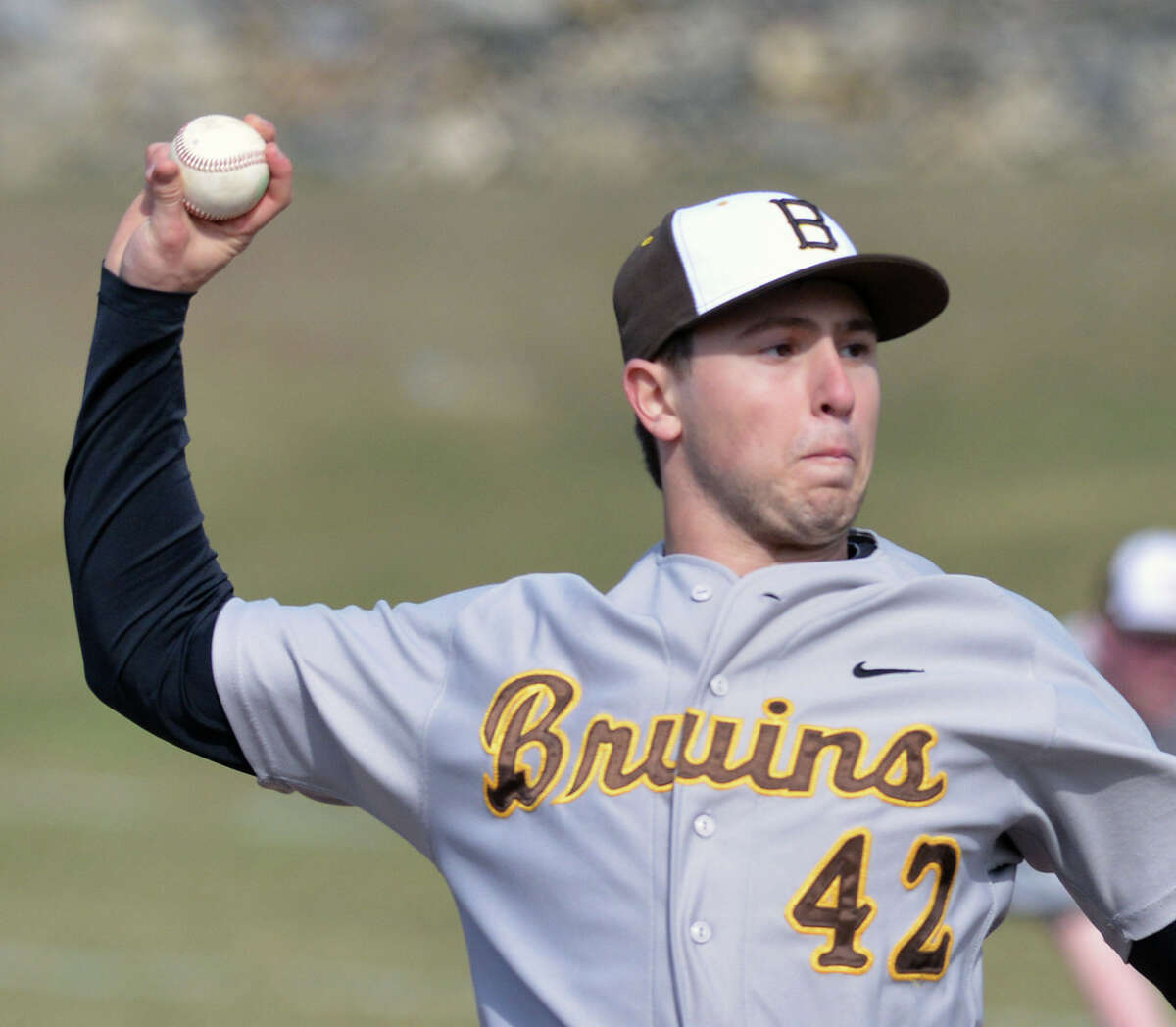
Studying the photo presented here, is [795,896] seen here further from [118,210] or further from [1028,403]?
[118,210]

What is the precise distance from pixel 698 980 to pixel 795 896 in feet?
0.50

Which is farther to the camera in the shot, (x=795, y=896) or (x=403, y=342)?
(x=403, y=342)

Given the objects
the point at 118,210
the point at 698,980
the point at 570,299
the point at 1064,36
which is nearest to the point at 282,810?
the point at 698,980

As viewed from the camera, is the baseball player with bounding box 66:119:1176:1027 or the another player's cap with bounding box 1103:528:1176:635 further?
the another player's cap with bounding box 1103:528:1176:635

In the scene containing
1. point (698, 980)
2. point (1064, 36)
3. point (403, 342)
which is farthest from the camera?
point (1064, 36)

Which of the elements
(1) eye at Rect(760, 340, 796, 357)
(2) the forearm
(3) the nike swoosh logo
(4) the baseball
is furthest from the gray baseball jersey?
(2) the forearm

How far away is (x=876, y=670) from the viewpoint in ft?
7.59

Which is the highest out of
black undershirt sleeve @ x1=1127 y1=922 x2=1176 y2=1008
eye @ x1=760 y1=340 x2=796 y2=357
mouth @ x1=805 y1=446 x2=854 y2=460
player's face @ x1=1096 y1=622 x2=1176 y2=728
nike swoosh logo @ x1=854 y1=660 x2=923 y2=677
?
eye @ x1=760 y1=340 x2=796 y2=357

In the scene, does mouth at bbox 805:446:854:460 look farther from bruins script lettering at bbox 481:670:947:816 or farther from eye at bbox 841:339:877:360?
bruins script lettering at bbox 481:670:947:816

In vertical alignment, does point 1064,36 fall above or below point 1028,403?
above

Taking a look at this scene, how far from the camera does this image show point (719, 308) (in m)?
2.46

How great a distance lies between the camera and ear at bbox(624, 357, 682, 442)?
2.60 m

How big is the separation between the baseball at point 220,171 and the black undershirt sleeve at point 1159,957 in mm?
1528

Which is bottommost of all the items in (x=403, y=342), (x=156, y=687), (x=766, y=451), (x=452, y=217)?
(x=156, y=687)
